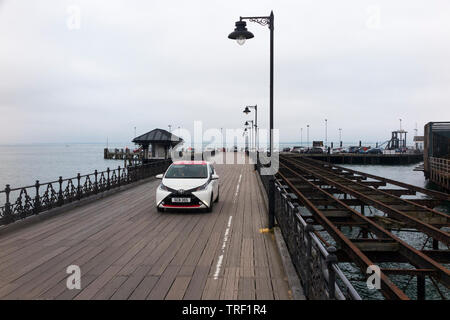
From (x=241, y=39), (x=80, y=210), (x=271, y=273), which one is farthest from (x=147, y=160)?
(x=271, y=273)

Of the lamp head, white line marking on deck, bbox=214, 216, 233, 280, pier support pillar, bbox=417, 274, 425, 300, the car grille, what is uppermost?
the lamp head

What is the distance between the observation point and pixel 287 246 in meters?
7.07

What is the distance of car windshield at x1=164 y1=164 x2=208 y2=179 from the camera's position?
38.6 ft

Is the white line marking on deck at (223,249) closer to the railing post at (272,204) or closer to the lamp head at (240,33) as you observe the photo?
the railing post at (272,204)

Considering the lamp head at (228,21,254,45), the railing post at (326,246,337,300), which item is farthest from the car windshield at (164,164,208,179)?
the railing post at (326,246,337,300)

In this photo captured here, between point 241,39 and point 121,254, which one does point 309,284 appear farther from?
point 241,39

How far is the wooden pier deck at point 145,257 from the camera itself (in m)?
5.02

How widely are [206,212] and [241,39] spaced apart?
6.01 meters

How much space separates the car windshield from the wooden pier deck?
1.51 meters

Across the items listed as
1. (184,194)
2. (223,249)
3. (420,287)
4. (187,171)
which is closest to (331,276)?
(223,249)

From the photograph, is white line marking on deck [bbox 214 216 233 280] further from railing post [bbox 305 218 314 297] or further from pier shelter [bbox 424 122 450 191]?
pier shelter [bbox 424 122 450 191]

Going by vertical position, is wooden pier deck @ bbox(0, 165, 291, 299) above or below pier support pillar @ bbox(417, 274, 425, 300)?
above

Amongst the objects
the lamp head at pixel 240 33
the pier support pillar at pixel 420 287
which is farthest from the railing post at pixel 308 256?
the lamp head at pixel 240 33

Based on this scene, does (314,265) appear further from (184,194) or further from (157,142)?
(157,142)
